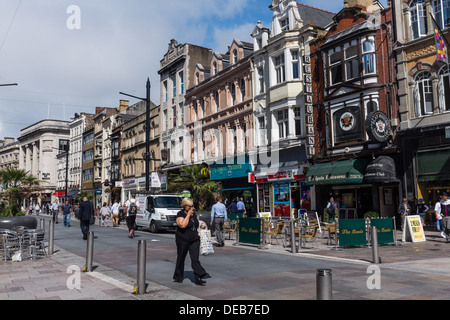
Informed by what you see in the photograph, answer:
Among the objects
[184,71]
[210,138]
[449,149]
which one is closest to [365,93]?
[449,149]

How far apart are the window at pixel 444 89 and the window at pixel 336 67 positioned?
18.2ft

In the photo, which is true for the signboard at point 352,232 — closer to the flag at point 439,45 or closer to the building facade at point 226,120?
the flag at point 439,45

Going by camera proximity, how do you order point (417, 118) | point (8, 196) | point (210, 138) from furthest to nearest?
1. point (210, 138)
2. point (417, 118)
3. point (8, 196)

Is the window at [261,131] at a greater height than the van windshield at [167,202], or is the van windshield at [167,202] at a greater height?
the window at [261,131]

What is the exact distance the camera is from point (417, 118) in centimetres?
2012

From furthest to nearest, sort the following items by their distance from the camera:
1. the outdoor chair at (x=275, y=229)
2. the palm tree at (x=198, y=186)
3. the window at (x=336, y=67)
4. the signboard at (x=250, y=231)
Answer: the palm tree at (x=198, y=186), the window at (x=336, y=67), the outdoor chair at (x=275, y=229), the signboard at (x=250, y=231)

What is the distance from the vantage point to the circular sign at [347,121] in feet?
74.9

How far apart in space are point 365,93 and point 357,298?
56.9ft

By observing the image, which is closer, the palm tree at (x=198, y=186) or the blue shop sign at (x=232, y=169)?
the palm tree at (x=198, y=186)

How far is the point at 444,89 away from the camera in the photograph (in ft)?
63.9

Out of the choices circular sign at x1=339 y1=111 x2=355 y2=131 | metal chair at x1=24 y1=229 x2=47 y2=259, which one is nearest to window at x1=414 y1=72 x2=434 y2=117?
circular sign at x1=339 y1=111 x2=355 y2=131

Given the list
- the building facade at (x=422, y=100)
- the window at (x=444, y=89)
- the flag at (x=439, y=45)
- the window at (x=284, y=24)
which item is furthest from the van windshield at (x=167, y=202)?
the flag at (x=439, y=45)

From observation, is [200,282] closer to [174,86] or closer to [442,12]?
[442,12]
